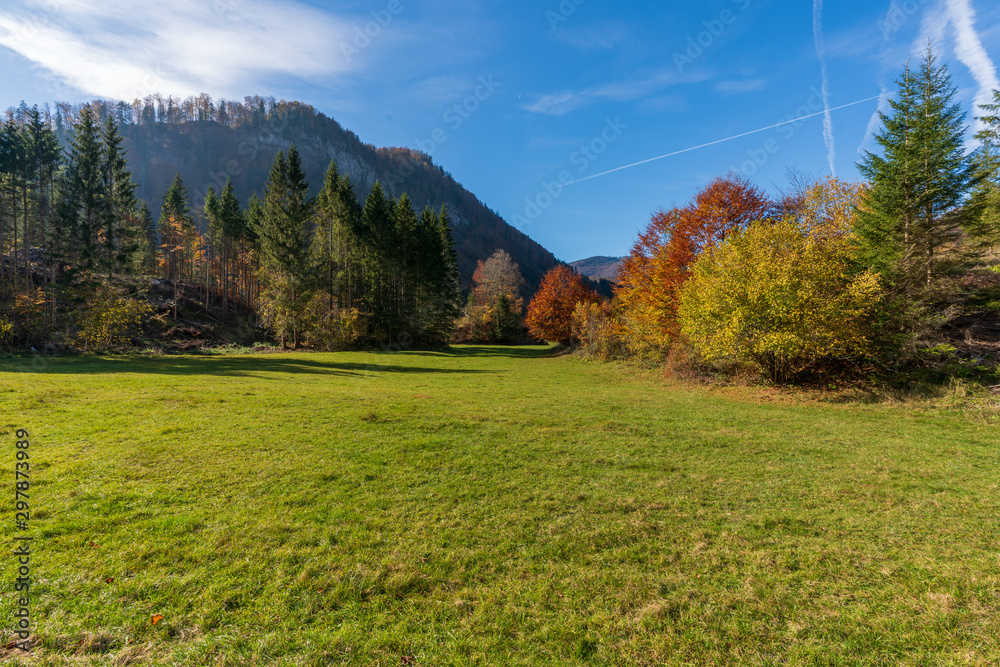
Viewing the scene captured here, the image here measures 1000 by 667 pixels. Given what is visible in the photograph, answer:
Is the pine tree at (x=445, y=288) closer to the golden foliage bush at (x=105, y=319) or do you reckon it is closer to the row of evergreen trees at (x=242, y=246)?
the row of evergreen trees at (x=242, y=246)

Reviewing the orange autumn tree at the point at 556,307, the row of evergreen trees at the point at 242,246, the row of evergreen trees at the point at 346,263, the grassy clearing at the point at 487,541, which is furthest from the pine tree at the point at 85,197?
the orange autumn tree at the point at 556,307

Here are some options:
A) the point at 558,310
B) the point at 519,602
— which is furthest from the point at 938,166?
the point at 558,310

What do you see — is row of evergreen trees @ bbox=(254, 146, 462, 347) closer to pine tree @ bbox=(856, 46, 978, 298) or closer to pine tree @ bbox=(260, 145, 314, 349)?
pine tree @ bbox=(260, 145, 314, 349)

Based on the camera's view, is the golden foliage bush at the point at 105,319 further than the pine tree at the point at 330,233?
No

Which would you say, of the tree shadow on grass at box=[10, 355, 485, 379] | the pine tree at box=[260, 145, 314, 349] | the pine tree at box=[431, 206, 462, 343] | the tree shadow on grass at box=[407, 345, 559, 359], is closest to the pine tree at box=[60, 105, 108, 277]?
the pine tree at box=[260, 145, 314, 349]

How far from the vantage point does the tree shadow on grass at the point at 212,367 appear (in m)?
17.3

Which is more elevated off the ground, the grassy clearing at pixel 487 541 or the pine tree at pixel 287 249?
the pine tree at pixel 287 249

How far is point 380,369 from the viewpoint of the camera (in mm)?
25828

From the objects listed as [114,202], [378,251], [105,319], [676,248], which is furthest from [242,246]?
[676,248]

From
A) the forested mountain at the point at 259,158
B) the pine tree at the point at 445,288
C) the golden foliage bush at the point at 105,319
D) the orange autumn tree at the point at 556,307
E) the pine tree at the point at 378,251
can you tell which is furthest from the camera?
the forested mountain at the point at 259,158

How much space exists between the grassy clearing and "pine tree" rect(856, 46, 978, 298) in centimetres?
1211

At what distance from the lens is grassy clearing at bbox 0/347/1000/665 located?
11.0 ft

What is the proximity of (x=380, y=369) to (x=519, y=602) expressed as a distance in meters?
23.5

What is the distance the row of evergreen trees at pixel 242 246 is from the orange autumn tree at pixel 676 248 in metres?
27.3
